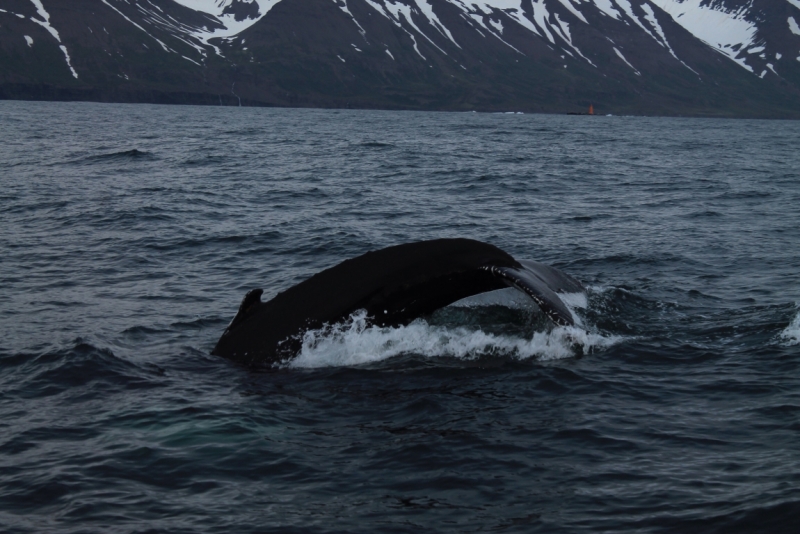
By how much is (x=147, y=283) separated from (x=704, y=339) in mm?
9272

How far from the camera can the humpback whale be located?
26.3 feet

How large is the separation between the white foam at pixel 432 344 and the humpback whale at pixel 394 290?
0.25 metres

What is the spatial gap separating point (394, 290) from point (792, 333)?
5.81 metres

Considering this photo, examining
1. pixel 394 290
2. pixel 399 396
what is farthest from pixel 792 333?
pixel 394 290

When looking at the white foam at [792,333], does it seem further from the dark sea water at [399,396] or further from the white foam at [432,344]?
the white foam at [432,344]

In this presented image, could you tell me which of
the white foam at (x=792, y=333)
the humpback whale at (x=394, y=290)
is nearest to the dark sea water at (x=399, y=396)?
the white foam at (x=792, y=333)

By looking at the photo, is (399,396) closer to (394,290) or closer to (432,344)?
(394,290)

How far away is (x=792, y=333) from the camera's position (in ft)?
36.1

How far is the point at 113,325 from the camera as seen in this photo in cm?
1199

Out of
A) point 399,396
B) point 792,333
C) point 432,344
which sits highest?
point 792,333

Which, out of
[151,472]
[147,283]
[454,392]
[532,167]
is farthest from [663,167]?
[151,472]

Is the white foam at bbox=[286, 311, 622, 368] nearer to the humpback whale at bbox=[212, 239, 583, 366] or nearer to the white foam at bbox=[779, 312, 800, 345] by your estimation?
the humpback whale at bbox=[212, 239, 583, 366]

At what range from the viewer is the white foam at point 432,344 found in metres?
9.02

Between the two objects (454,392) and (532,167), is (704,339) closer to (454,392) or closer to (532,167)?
(454,392)
